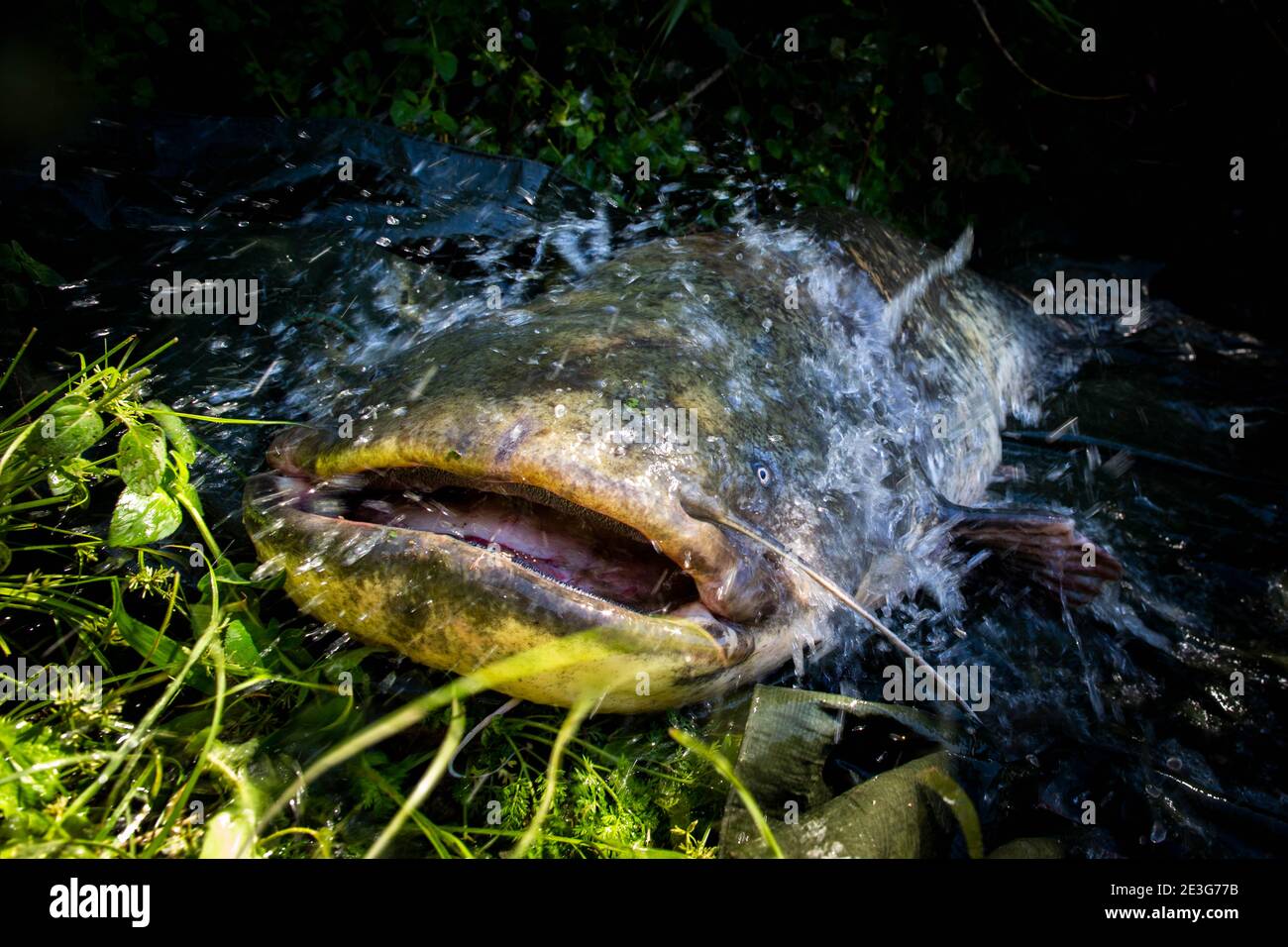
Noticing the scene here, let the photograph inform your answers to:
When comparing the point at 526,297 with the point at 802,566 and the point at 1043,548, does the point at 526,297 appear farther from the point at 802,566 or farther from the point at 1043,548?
the point at 1043,548

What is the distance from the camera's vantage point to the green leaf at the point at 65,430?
69.7 inches

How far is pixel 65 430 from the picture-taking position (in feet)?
5.81

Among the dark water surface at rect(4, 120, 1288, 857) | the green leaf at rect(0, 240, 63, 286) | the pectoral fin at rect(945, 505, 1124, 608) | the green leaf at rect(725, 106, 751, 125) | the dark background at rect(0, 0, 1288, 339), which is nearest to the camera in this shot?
the dark water surface at rect(4, 120, 1288, 857)

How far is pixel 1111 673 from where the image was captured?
8.16ft

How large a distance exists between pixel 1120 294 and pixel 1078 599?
3049mm

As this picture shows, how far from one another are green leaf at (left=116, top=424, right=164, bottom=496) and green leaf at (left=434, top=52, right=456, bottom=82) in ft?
7.55

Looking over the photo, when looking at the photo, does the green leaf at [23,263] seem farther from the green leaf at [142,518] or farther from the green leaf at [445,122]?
the green leaf at [445,122]

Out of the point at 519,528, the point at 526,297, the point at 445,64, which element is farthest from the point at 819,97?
the point at 519,528

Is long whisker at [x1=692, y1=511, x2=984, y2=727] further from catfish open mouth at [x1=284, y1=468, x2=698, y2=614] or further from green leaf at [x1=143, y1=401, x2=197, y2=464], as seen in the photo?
green leaf at [x1=143, y1=401, x2=197, y2=464]

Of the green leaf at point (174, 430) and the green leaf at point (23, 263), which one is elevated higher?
the green leaf at point (23, 263)

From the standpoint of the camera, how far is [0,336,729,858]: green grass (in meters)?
1.53

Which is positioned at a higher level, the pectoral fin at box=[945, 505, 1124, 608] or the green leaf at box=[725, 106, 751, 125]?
A: the green leaf at box=[725, 106, 751, 125]

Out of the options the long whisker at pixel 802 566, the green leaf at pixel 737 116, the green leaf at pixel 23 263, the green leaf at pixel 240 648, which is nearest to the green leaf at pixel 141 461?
the green leaf at pixel 240 648

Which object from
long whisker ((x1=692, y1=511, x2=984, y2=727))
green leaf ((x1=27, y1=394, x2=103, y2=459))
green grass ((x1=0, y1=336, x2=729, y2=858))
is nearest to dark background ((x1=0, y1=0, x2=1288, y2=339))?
green leaf ((x1=27, y1=394, x2=103, y2=459))
